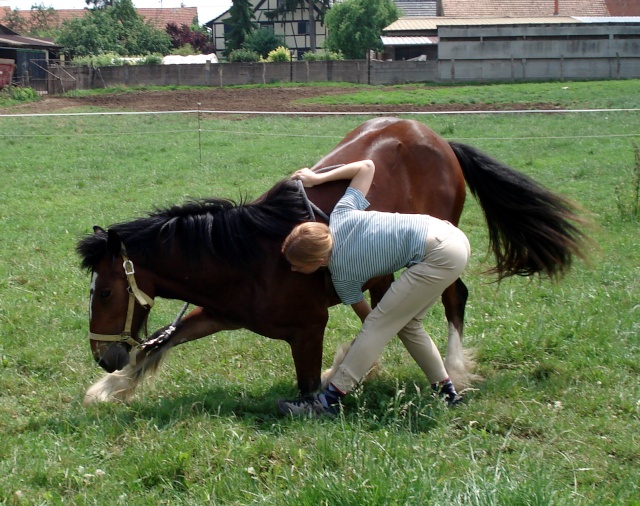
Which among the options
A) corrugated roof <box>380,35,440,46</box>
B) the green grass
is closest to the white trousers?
the green grass

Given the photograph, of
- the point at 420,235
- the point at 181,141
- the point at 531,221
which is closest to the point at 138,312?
the point at 420,235

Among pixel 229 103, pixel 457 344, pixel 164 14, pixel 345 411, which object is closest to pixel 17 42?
pixel 229 103

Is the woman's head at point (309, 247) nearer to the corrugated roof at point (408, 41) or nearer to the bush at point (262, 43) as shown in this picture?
the corrugated roof at point (408, 41)

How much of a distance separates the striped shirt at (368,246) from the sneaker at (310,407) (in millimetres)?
559

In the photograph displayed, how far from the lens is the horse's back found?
4758mm

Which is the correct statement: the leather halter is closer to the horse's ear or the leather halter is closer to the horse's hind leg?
the horse's ear

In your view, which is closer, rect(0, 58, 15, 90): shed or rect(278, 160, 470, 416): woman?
rect(278, 160, 470, 416): woman

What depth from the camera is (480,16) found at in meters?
Answer: 51.8

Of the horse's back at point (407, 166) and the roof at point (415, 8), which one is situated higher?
the roof at point (415, 8)

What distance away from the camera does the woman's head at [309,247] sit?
146 inches

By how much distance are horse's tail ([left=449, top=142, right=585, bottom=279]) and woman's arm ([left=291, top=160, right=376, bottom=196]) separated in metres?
1.32

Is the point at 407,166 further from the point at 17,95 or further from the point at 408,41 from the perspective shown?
the point at 408,41

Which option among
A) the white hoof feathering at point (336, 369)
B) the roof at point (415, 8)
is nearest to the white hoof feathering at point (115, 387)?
the white hoof feathering at point (336, 369)

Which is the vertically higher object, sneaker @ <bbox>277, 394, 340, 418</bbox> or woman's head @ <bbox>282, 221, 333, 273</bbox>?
woman's head @ <bbox>282, 221, 333, 273</bbox>
